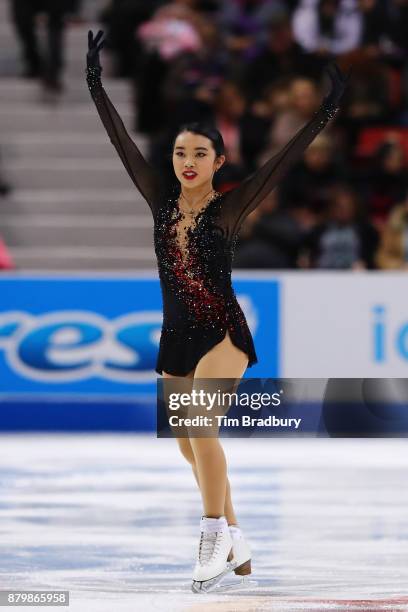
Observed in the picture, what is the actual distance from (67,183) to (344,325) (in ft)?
12.0

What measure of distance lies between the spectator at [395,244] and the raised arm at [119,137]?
5886 mm

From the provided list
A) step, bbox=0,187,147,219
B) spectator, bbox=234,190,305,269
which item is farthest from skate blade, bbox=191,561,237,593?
step, bbox=0,187,147,219

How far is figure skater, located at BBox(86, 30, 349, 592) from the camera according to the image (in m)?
4.43

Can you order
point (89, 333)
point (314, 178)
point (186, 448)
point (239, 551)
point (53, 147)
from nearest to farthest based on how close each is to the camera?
point (186, 448) < point (239, 551) < point (89, 333) < point (314, 178) < point (53, 147)

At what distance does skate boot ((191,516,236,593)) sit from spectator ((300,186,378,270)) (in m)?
5.85

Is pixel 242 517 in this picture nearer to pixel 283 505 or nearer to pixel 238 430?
pixel 283 505

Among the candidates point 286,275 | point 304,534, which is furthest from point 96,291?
point 304,534

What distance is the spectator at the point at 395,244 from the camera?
1027cm

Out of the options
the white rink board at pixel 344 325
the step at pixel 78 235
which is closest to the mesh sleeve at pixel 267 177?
the white rink board at pixel 344 325

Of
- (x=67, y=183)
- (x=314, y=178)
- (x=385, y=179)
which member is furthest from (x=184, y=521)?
(x=67, y=183)

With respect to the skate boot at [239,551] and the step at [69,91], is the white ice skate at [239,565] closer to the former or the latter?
the skate boot at [239,551]

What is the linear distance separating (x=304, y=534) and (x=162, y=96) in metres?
6.80

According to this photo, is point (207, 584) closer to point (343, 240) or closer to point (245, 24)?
point (343, 240)

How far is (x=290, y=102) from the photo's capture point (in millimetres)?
11273
